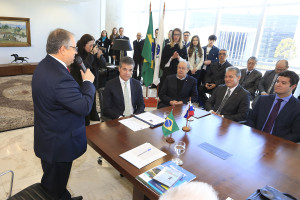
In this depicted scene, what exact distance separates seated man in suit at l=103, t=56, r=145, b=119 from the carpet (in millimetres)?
2067

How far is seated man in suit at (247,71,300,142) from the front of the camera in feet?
7.42

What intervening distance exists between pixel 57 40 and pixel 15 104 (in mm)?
3889

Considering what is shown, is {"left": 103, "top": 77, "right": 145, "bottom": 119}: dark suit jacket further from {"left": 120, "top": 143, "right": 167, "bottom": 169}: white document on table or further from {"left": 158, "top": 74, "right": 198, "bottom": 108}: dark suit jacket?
{"left": 120, "top": 143, "right": 167, "bottom": 169}: white document on table

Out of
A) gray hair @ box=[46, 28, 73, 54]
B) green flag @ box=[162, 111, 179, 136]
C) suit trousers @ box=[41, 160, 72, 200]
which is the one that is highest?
gray hair @ box=[46, 28, 73, 54]

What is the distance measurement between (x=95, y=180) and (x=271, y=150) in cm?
188

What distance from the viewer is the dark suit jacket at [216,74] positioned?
4.57 meters

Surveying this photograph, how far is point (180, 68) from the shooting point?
3.17 metres

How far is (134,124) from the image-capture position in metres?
2.05

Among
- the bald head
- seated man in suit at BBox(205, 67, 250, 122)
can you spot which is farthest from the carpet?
the bald head

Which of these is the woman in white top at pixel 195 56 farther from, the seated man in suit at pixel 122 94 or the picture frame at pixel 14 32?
the picture frame at pixel 14 32

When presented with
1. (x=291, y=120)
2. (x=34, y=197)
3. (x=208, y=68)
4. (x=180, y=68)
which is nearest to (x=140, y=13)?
(x=208, y=68)

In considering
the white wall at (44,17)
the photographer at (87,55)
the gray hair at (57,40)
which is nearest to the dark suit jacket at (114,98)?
the photographer at (87,55)

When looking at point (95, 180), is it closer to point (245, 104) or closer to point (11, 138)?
point (11, 138)

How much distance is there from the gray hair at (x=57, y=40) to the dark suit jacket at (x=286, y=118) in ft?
7.49
